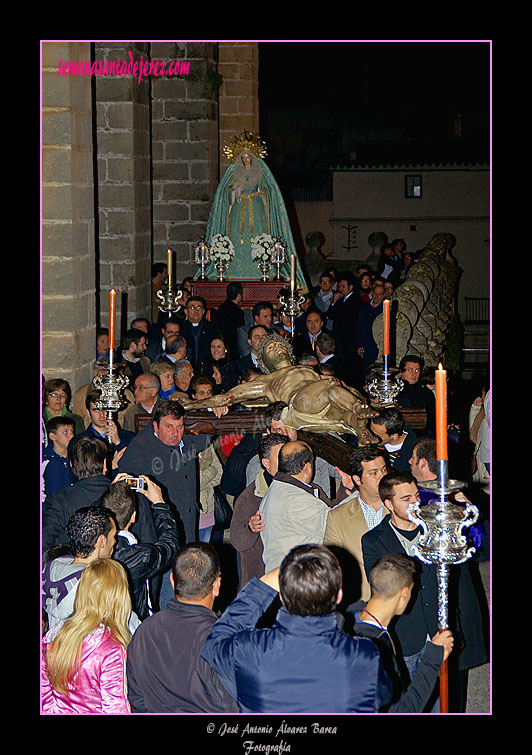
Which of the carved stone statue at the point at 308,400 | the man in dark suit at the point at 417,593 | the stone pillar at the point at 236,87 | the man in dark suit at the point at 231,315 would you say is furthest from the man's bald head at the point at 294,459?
the stone pillar at the point at 236,87

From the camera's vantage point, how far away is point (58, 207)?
916cm

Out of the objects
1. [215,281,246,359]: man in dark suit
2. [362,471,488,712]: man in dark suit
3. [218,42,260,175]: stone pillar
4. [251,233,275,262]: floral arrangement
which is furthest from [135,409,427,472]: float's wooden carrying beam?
[218,42,260,175]: stone pillar

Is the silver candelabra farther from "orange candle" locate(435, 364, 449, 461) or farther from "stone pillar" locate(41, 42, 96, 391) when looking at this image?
"stone pillar" locate(41, 42, 96, 391)

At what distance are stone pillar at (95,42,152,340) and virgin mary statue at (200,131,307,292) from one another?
1758mm

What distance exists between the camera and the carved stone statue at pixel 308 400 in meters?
6.20

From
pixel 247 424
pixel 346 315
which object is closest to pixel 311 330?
pixel 346 315

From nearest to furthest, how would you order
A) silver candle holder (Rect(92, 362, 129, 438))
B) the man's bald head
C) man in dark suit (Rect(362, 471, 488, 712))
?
1. man in dark suit (Rect(362, 471, 488, 712))
2. the man's bald head
3. silver candle holder (Rect(92, 362, 129, 438))

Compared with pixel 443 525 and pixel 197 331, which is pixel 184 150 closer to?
pixel 197 331

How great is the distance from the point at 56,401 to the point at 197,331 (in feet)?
12.0

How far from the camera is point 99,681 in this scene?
393 centimetres

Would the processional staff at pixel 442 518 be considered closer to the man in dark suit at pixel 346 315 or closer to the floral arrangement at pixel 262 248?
the man in dark suit at pixel 346 315

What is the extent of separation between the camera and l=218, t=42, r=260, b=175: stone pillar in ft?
62.5

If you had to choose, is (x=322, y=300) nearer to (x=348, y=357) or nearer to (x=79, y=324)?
(x=348, y=357)
